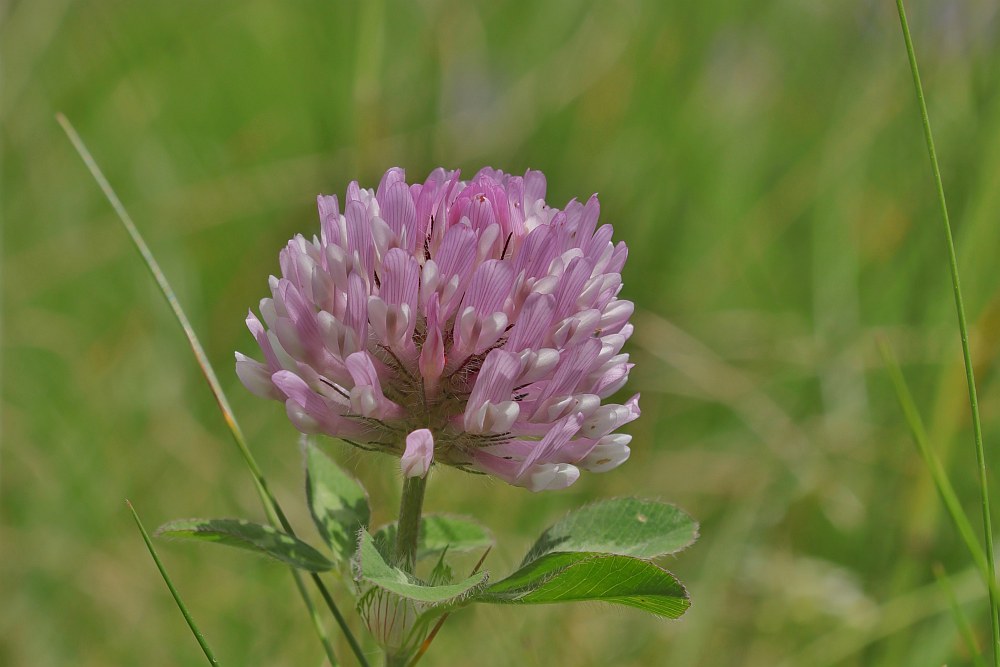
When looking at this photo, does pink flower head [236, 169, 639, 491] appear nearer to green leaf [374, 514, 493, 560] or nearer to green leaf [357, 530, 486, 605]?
green leaf [357, 530, 486, 605]

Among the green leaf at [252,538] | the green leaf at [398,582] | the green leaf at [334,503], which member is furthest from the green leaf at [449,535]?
the green leaf at [398,582]

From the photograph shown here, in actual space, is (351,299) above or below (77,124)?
below

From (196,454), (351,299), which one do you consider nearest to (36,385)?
(196,454)

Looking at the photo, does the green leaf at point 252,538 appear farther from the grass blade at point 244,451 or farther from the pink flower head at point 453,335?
the pink flower head at point 453,335

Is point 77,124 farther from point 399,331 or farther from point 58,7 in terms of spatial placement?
point 399,331

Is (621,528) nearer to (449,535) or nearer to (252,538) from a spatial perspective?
(449,535)
